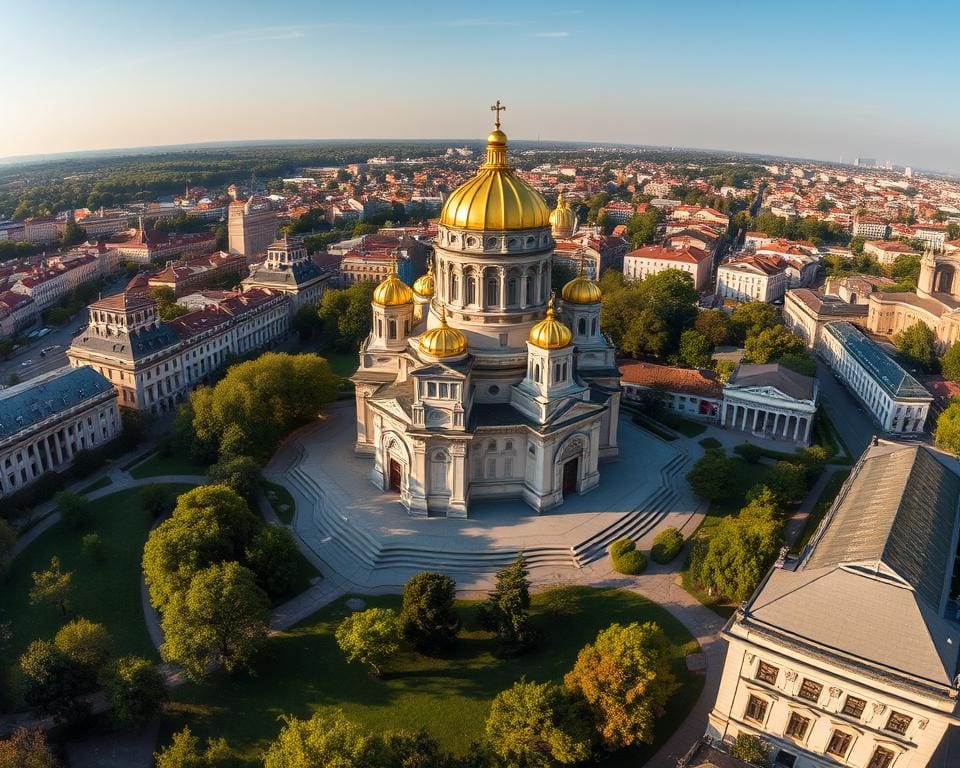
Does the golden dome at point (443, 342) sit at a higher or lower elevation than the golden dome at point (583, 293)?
lower

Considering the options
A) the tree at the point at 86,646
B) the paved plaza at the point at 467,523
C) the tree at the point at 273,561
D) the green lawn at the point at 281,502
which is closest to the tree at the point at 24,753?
the tree at the point at 86,646

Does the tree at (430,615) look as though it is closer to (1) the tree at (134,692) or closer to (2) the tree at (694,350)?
(1) the tree at (134,692)

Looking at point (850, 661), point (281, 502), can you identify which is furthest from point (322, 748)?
point (281, 502)

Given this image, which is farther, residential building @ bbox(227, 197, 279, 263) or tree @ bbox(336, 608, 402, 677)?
residential building @ bbox(227, 197, 279, 263)

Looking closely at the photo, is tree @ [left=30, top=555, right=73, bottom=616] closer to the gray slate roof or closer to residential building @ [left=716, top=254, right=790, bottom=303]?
the gray slate roof

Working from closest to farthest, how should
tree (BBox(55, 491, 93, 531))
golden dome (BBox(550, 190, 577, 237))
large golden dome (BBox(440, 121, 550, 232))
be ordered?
tree (BBox(55, 491, 93, 531)) → large golden dome (BBox(440, 121, 550, 232)) → golden dome (BBox(550, 190, 577, 237))

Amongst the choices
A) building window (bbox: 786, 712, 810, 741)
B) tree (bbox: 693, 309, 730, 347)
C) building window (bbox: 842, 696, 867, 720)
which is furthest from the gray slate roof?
tree (bbox: 693, 309, 730, 347)
